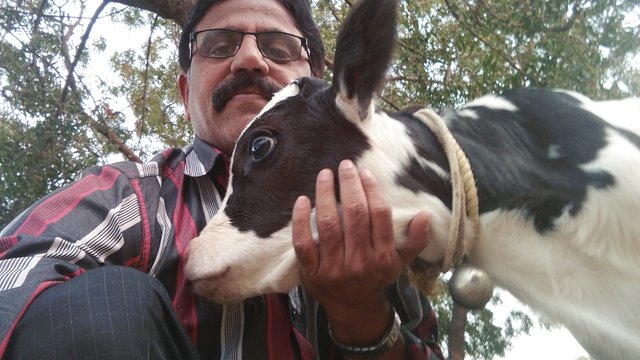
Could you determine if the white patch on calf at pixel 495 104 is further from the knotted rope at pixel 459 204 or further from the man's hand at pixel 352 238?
the man's hand at pixel 352 238

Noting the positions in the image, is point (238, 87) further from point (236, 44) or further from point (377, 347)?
point (377, 347)

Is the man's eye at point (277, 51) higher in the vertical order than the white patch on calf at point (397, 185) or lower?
higher

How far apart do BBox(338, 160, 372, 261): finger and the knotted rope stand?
0.23m

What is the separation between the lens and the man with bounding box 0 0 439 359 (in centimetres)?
141

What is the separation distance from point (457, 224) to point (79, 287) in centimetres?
98

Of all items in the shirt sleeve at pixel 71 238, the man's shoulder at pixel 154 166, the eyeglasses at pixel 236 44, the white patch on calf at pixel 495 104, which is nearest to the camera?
the shirt sleeve at pixel 71 238

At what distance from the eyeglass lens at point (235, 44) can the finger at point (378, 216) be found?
1279 millimetres

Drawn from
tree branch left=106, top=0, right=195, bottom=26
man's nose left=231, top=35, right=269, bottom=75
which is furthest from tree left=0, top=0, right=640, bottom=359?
man's nose left=231, top=35, right=269, bottom=75

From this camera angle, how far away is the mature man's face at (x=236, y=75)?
2.57 m

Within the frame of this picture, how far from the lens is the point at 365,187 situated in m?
1.63

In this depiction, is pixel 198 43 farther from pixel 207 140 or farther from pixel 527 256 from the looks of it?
pixel 527 256

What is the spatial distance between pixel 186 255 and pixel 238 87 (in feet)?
3.05

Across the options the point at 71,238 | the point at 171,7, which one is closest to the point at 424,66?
the point at 171,7

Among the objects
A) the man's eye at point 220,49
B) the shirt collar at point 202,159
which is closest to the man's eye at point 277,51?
the man's eye at point 220,49
